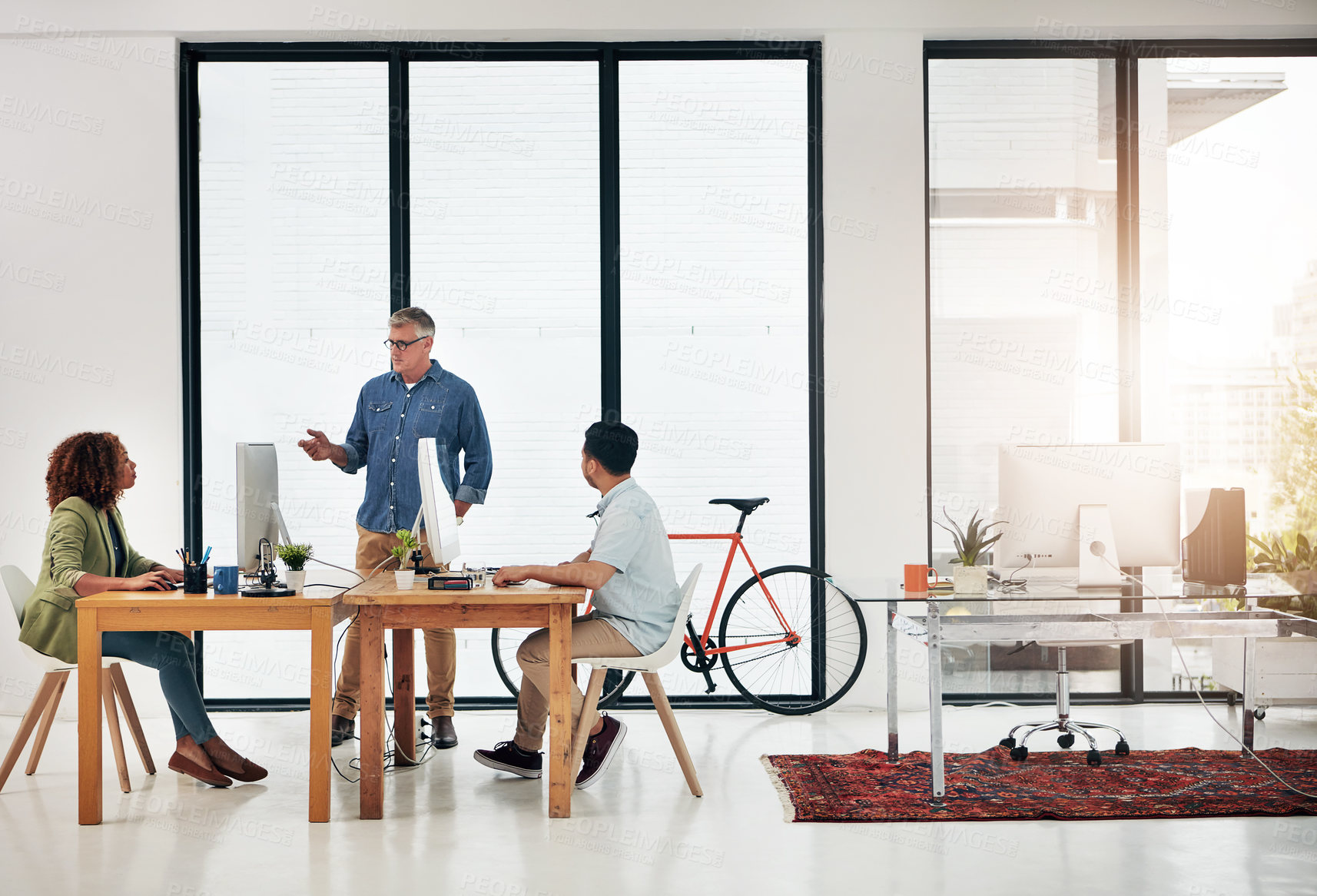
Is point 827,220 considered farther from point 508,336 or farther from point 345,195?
point 345,195

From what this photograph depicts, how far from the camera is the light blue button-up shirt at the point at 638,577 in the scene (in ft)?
10.3

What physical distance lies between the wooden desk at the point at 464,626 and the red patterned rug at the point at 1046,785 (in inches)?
29.7

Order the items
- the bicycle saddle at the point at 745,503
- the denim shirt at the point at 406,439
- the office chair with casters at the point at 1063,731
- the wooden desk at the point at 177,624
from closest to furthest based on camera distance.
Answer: the wooden desk at the point at 177,624 < the office chair with casters at the point at 1063,731 < the denim shirt at the point at 406,439 < the bicycle saddle at the point at 745,503

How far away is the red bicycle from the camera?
14.8 ft

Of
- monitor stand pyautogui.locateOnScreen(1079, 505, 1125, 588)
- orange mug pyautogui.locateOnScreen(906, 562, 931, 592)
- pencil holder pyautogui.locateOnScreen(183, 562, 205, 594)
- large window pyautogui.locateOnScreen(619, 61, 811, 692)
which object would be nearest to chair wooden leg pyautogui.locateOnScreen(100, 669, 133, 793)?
pencil holder pyautogui.locateOnScreen(183, 562, 205, 594)

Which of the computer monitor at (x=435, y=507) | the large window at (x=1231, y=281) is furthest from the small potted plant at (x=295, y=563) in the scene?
the large window at (x=1231, y=281)

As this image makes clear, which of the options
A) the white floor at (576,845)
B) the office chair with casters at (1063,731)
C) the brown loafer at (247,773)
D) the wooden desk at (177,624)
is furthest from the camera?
the office chair with casters at (1063,731)

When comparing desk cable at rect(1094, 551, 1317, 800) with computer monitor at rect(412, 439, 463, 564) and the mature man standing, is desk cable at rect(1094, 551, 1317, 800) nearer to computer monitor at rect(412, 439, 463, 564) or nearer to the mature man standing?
computer monitor at rect(412, 439, 463, 564)

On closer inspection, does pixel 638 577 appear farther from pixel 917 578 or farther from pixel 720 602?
pixel 720 602

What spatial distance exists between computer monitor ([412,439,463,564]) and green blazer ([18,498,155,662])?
3.55 ft

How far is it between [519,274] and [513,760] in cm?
225

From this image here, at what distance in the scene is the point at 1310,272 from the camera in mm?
4656

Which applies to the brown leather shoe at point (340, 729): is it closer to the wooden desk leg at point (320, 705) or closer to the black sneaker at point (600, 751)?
the wooden desk leg at point (320, 705)

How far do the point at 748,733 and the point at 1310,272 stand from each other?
334 centimetres
